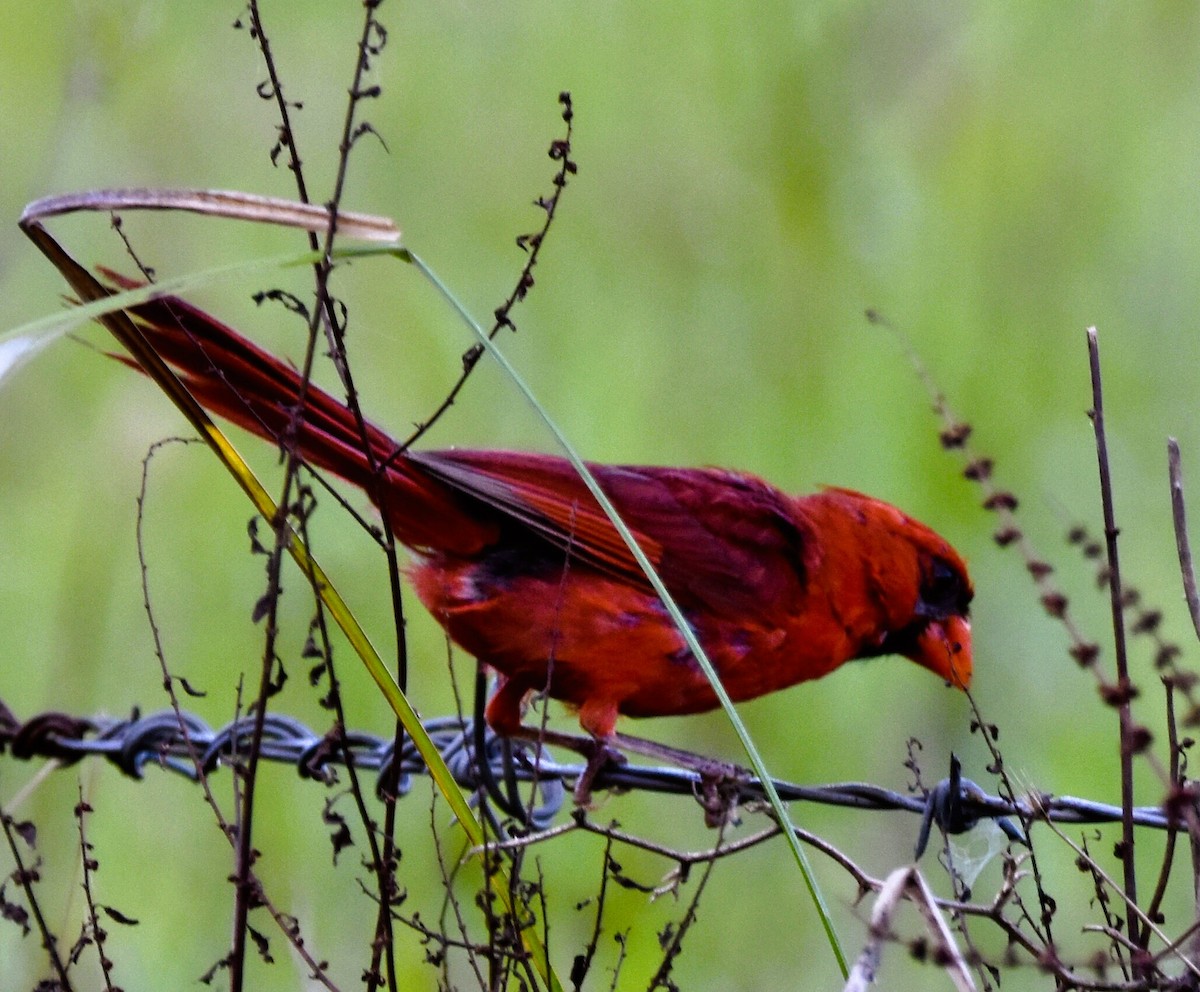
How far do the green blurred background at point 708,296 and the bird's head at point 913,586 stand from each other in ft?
3.23

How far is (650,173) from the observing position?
5.13 meters

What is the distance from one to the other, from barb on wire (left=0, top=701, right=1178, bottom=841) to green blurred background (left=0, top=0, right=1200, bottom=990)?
54.4 inches

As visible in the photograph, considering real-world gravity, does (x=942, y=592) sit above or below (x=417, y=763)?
above

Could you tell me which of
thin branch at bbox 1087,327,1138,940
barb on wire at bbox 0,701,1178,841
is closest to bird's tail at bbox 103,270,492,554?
barb on wire at bbox 0,701,1178,841

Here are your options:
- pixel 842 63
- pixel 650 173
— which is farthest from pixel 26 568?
pixel 842 63

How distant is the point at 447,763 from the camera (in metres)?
2.81

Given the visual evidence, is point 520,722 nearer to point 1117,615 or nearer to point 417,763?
point 417,763

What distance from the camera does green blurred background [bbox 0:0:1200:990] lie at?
4500 millimetres

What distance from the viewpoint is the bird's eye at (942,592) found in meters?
3.44

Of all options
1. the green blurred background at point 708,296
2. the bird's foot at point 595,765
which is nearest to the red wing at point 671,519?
the bird's foot at point 595,765

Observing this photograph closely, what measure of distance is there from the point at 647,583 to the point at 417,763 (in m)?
0.70

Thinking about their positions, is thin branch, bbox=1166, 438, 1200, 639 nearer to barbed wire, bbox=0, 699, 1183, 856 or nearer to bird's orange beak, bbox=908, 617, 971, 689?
barbed wire, bbox=0, 699, 1183, 856

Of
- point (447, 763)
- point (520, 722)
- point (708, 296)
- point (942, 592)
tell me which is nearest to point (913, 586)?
point (942, 592)

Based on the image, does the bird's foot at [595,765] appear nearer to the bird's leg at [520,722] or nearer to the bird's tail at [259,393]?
the bird's leg at [520,722]
